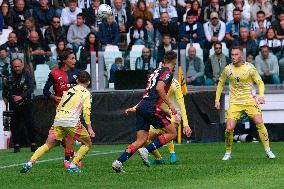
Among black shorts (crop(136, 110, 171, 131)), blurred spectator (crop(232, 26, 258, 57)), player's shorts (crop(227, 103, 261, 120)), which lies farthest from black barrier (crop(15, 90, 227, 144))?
black shorts (crop(136, 110, 171, 131))

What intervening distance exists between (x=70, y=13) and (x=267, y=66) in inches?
226

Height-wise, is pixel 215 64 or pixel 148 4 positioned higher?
pixel 148 4

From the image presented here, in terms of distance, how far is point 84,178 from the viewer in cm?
1602

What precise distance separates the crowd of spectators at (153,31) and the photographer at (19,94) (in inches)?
62.6

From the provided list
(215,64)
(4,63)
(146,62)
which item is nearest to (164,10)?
(215,64)

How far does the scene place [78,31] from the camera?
95.0 ft

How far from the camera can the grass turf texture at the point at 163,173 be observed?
1475 centimetres

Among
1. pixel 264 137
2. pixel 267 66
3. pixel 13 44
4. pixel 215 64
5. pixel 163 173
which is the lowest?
pixel 264 137

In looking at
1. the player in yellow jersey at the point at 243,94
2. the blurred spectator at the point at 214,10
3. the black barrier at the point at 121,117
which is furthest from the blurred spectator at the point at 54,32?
the player in yellow jersey at the point at 243,94

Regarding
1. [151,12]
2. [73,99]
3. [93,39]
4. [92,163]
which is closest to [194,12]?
[151,12]

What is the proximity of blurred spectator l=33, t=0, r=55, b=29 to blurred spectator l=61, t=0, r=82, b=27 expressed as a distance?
0.34 meters

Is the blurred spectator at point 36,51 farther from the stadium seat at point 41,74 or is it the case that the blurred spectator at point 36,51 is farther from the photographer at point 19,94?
the photographer at point 19,94

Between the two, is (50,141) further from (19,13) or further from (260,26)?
(260,26)

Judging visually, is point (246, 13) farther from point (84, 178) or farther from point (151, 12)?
point (84, 178)
